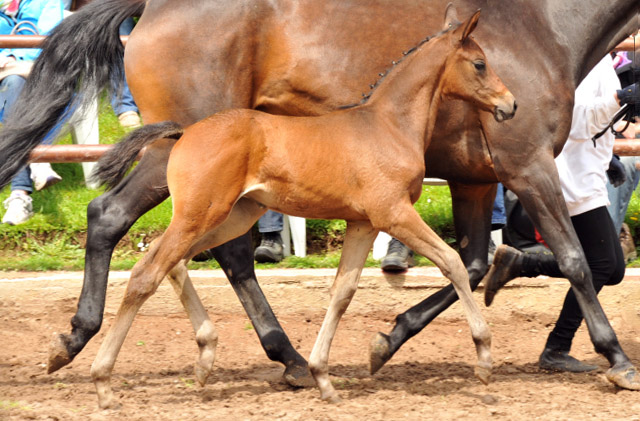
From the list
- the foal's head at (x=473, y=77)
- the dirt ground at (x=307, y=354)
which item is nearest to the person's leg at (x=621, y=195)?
the dirt ground at (x=307, y=354)

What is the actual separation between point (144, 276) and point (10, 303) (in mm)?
1946

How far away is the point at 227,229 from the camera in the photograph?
451 cm

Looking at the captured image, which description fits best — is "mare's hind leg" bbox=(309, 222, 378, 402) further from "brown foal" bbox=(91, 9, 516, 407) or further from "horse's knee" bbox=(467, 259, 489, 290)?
"horse's knee" bbox=(467, 259, 489, 290)

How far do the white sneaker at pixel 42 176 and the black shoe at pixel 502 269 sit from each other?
3.25m

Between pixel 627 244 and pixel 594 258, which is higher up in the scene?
pixel 594 258

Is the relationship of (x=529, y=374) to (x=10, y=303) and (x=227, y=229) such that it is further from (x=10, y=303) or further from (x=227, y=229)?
(x=10, y=303)

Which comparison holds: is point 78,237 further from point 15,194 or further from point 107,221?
point 107,221

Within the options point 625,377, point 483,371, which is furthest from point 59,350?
point 625,377

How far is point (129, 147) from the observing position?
4246 millimetres

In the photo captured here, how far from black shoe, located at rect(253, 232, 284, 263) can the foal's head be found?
221 cm

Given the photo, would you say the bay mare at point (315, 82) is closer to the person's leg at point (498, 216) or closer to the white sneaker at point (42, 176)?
the person's leg at point (498, 216)

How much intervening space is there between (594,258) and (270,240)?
2.26 meters

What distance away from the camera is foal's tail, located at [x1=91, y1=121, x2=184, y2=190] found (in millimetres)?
4250

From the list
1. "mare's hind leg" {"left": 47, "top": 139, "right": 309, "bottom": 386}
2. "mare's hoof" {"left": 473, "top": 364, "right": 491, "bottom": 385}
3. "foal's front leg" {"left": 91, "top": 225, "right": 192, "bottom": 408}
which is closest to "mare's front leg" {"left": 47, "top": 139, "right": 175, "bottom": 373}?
"mare's hind leg" {"left": 47, "top": 139, "right": 309, "bottom": 386}
